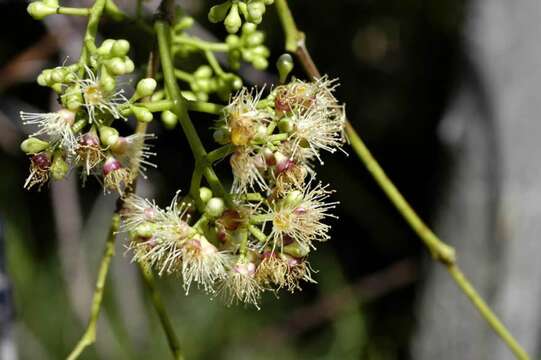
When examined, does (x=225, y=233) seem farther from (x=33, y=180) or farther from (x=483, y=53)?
(x=483, y=53)

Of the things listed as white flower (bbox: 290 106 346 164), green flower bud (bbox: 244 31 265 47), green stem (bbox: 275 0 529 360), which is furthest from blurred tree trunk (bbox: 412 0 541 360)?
white flower (bbox: 290 106 346 164)

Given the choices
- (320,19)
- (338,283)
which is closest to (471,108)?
(338,283)

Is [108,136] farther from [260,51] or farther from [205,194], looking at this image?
[260,51]

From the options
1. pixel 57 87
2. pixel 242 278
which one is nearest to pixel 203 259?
pixel 242 278

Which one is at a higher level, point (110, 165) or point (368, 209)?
point (110, 165)

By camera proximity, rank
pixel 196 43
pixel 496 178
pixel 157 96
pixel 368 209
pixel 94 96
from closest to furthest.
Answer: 1. pixel 94 96
2. pixel 157 96
3. pixel 196 43
4. pixel 496 178
5. pixel 368 209

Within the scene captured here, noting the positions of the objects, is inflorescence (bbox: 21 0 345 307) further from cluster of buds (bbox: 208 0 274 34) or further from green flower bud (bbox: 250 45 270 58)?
green flower bud (bbox: 250 45 270 58)
